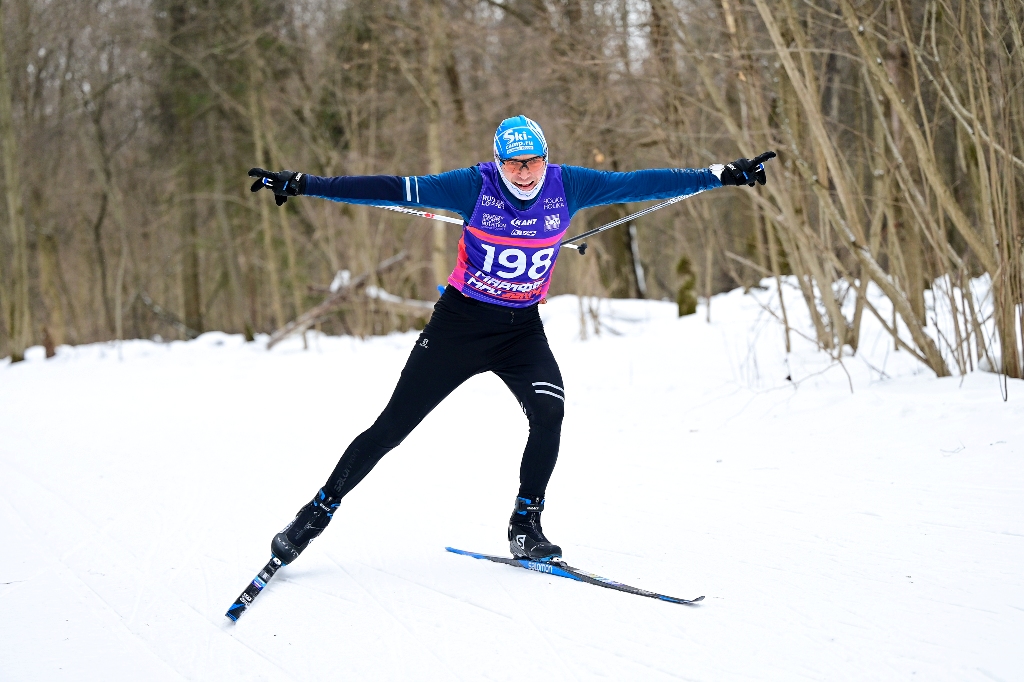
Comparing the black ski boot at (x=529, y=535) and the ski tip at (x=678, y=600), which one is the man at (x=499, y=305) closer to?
the black ski boot at (x=529, y=535)

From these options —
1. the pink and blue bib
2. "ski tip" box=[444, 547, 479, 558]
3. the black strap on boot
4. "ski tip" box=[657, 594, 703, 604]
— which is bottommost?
"ski tip" box=[444, 547, 479, 558]

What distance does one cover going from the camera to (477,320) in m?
3.70

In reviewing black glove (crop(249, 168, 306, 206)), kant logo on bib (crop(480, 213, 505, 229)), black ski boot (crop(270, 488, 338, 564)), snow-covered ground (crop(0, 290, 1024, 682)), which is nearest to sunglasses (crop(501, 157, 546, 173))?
kant logo on bib (crop(480, 213, 505, 229))

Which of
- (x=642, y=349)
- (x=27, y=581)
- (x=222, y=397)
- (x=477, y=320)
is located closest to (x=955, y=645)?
(x=477, y=320)

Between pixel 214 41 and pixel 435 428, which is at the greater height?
pixel 214 41

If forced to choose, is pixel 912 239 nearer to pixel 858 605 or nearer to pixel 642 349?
pixel 642 349

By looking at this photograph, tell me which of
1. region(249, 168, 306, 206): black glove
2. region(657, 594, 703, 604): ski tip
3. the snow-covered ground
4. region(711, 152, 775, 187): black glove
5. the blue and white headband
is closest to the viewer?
the snow-covered ground

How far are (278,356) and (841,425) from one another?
34.0 feet

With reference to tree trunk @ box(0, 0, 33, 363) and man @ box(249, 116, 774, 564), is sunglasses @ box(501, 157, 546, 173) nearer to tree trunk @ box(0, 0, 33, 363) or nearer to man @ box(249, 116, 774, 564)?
man @ box(249, 116, 774, 564)

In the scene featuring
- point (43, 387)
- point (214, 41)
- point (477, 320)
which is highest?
point (214, 41)

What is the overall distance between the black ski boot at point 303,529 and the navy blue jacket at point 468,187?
125 cm

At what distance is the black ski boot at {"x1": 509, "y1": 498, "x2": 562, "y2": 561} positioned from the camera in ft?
11.9

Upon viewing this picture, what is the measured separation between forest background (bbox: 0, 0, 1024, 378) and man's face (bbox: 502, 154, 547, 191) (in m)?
2.78

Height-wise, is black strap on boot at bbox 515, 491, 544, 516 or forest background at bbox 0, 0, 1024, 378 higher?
forest background at bbox 0, 0, 1024, 378
